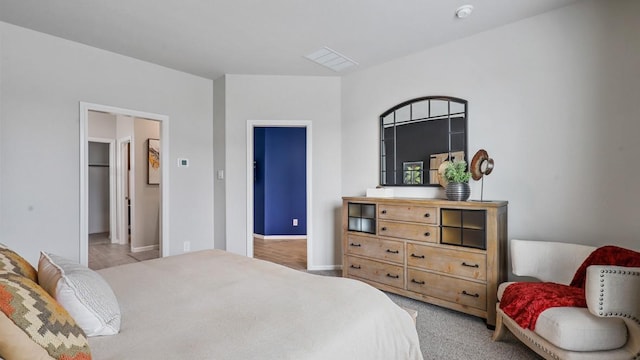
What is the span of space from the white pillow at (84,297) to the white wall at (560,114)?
2.87 meters

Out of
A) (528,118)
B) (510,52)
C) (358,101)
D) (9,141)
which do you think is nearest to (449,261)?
(528,118)

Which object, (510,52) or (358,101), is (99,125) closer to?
(358,101)

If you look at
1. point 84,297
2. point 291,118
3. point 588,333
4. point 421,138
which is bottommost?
point 588,333

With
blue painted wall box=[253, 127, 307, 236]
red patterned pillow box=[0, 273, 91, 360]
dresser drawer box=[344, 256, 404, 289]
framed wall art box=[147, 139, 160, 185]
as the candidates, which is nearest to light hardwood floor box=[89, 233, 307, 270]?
blue painted wall box=[253, 127, 307, 236]

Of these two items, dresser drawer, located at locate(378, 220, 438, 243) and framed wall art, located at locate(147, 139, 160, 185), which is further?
framed wall art, located at locate(147, 139, 160, 185)

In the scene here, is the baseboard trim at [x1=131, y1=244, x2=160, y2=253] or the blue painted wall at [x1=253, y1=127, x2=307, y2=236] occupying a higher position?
the blue painted wall at [x1=253, y1=127, x2=307, y2=236]

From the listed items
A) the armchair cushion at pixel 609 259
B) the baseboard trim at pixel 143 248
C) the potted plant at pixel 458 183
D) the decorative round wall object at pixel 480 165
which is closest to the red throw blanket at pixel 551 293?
the armchair cushion at pixel 609 259

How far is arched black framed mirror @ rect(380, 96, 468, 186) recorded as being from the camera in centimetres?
298

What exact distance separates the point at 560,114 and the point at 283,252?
3955mm

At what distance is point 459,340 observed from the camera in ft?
7.21

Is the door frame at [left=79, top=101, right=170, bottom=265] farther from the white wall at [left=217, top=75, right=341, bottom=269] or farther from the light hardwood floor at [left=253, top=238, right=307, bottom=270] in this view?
the light hardwood floor at [left=253, top=238, right=307, bottom=270]

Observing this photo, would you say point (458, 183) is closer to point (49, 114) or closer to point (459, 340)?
point (459, 340)

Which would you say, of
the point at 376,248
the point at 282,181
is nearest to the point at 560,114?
the point at 376,248

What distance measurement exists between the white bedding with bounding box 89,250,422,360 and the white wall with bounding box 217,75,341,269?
211 centimetres
